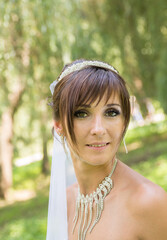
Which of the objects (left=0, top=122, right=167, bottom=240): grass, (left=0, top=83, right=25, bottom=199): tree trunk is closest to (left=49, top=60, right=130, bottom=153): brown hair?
(left=0, top=122, right=167, bottom=240): grass

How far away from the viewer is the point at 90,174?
1.59 m

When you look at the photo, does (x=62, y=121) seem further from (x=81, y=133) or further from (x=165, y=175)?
(x=165, y=175)

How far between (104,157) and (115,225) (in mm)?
295

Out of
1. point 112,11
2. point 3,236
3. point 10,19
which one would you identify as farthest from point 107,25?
point 3,236

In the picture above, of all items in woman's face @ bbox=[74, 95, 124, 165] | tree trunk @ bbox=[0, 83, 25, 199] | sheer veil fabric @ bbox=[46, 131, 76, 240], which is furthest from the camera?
tree trunk @ bbox=[0, 83, 25, 199]

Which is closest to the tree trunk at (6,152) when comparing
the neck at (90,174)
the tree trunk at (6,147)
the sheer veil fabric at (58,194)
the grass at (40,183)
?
the tree trunk at (6,147)

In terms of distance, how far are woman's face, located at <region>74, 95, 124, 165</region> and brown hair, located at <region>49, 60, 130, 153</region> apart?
1.0 inches

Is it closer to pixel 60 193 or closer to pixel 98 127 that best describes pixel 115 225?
pixel 98 127

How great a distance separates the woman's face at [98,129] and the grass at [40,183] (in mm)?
4319

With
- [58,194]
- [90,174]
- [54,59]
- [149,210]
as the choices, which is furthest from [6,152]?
[149,210]

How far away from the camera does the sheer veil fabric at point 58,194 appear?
178cm

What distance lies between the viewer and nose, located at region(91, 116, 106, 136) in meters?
1.38

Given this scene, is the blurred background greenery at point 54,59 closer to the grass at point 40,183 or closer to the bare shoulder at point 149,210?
the grass at point 40,183

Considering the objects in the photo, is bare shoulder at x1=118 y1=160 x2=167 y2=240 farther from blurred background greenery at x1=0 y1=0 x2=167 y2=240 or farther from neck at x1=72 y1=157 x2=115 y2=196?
blurred background greenery at x1=0 y1=0 x2=167 y2=240
